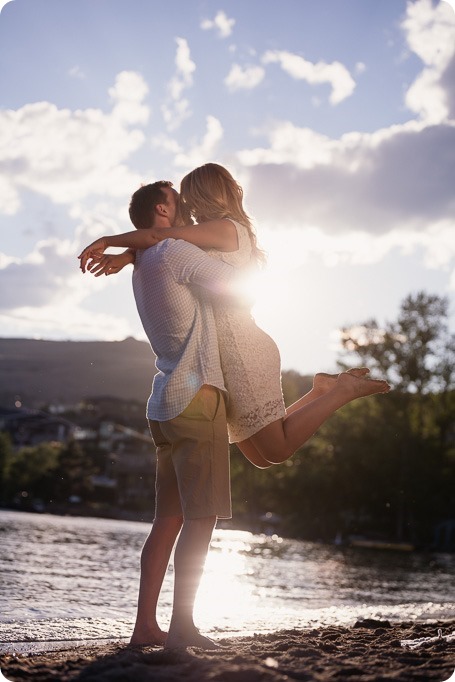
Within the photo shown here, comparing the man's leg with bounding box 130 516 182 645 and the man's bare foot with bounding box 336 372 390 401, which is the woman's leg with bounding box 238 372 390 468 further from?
the man's leg with bounding box 130 516 182 645

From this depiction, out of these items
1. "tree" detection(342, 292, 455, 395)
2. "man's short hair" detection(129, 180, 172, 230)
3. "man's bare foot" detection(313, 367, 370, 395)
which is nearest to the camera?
"man's short hair" detection(129, 180, 172, 230)

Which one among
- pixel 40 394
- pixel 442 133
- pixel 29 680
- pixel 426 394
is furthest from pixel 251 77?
pixel 40 394

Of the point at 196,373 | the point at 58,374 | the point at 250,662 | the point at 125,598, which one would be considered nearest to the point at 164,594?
the point at 125,598

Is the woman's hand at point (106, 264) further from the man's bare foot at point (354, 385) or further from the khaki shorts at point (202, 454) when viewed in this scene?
the man's bare foot at point (354, 385)

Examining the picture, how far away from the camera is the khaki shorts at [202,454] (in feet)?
8.85

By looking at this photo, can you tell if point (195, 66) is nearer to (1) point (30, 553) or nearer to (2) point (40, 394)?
(1) point (30, 553)

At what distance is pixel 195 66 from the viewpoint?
13.8 ft

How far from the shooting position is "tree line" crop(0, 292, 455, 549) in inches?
1321

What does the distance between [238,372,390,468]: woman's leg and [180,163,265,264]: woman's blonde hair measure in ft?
1.90

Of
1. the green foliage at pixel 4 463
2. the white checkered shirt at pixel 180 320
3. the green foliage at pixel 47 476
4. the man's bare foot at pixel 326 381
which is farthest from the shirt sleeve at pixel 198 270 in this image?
the green foliage at pixel 4 463

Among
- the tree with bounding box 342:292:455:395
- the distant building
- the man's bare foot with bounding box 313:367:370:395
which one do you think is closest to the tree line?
the tree with bounding box 342:292:455:395

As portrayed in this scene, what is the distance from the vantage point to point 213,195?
9.92ft

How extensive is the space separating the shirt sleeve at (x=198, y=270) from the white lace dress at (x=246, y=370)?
0.07 m

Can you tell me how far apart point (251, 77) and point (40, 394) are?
302ft
